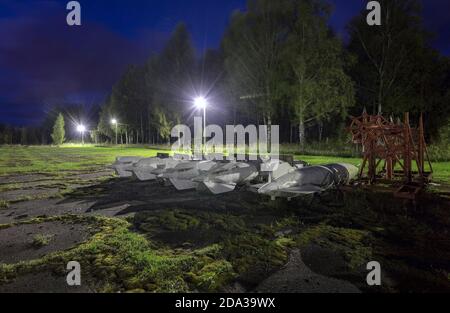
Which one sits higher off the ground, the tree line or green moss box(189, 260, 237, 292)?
the tree line

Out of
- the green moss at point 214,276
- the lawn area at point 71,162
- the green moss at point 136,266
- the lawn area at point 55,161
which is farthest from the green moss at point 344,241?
the lawn area at point 55,161

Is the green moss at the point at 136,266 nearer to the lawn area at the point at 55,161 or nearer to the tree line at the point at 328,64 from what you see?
the lawn area at the point at 55,161

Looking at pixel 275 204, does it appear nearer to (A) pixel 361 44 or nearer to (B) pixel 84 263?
(B) pixel 84 263

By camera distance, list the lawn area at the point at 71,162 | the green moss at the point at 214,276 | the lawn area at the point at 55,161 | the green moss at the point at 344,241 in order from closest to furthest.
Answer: the green moss at the point at 214,276 → the green moss at the point at 344,241 → the lawn area at the point at 71,162 → the lawn area at the point at 55,161

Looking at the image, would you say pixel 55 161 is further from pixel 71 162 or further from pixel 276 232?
pixel 276 232

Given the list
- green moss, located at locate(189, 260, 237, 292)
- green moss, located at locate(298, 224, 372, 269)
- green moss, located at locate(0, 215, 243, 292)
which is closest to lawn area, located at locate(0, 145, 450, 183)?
green moss, located at locate(298, 224, 372, 269)

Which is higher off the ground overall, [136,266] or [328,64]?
[328,64]

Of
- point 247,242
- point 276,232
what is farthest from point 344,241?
point 247,242

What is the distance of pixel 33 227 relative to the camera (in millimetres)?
6270

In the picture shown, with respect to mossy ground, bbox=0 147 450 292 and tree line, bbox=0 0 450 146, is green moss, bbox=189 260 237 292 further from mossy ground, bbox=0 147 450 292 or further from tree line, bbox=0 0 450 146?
tree line, bbox=0 0 450 146

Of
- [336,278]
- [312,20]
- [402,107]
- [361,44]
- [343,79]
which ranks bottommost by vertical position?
[336,278]

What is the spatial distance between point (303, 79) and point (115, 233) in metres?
22.4

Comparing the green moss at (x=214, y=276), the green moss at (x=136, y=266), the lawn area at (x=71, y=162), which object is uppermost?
the lawn area at (x=71, y=162)

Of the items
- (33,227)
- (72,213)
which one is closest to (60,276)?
(33,227)
